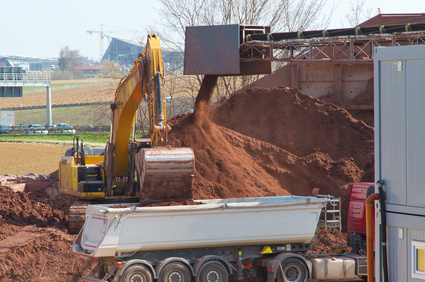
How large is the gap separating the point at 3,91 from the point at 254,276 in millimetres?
55083

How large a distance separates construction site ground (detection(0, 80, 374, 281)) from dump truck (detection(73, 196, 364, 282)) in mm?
1129

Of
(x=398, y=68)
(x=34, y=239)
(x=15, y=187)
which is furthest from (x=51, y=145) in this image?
(x=398, y=68)

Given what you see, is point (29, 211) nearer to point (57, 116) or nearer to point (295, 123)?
point (295, 123)

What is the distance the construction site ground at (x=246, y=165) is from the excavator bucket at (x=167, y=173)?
2079mm

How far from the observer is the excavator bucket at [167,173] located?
43.8ft

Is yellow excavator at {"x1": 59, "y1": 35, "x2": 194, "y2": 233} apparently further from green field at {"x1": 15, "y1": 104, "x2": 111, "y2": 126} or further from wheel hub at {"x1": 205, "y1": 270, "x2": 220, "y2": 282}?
green field at {"x1": 15, "y1": 104, "x2": 111, "y2": 126}

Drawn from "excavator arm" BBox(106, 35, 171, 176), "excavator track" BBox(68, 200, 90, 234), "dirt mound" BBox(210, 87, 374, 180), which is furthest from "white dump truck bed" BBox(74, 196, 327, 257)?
"dirt mound" BBox(210, 87, 374, 180)

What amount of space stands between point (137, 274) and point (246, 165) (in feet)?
31.8

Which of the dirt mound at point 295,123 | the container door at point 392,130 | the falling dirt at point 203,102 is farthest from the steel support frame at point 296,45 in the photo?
the container door at point 392,130

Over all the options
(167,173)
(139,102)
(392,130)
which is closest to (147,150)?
(167,173)

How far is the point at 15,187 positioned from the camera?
21562mm

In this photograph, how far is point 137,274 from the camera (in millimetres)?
11945

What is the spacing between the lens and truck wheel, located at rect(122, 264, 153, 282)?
38.8 ft

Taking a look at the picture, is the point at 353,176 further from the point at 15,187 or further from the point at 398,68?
the point at 398,68
